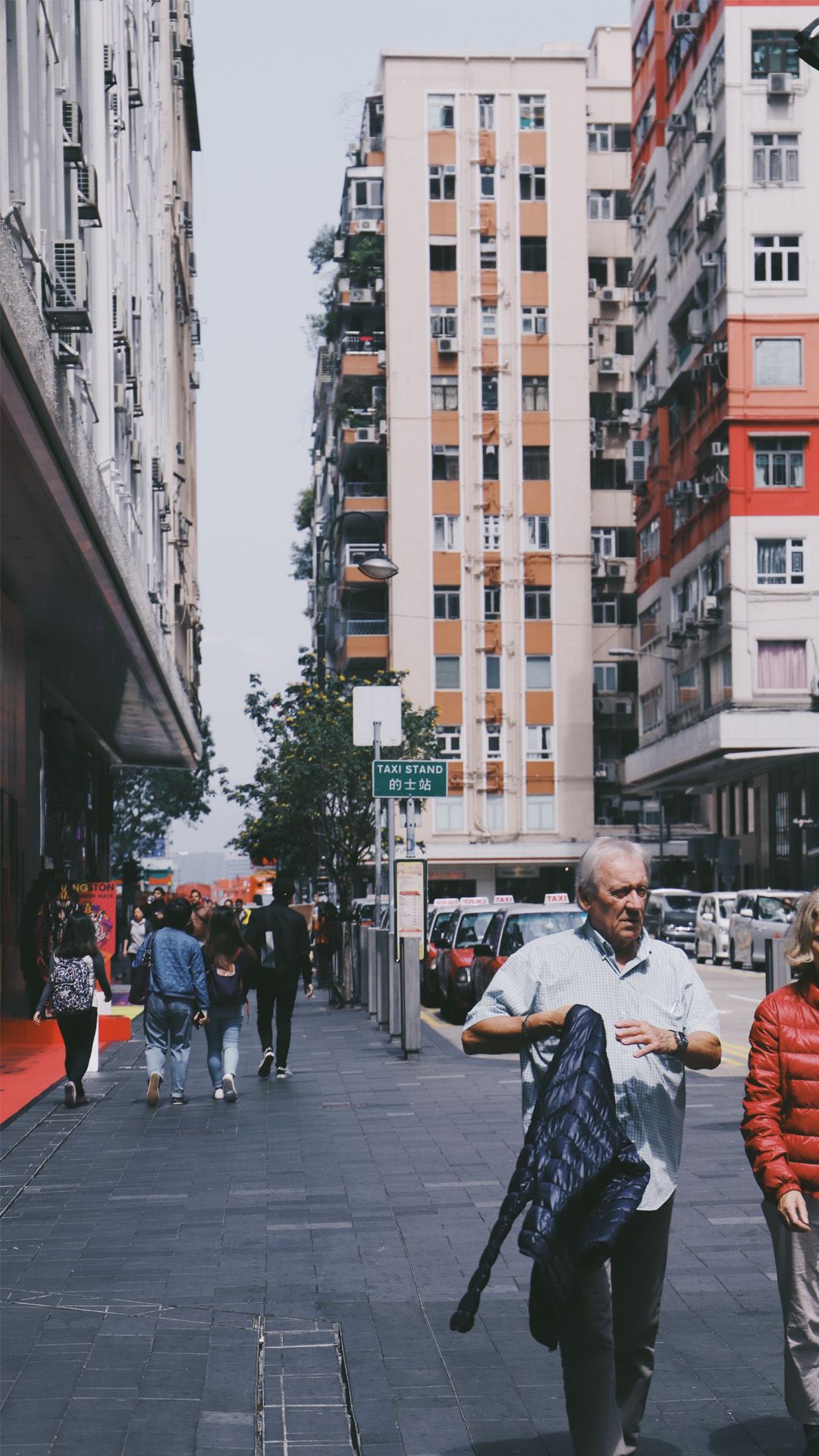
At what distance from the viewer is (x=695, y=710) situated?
181ft

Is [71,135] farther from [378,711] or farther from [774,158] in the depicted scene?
[774,158]

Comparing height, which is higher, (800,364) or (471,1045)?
(800,364)

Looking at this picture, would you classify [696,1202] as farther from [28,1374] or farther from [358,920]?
[358,920]

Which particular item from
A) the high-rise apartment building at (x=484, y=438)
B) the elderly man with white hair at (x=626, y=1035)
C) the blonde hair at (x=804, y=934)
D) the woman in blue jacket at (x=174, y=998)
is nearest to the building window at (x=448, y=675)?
the high-rise apartment building at (x=484, y=438)

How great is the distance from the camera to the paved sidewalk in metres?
5.55

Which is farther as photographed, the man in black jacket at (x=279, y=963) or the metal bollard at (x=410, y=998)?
the metal bollard at (x=410, y=998)

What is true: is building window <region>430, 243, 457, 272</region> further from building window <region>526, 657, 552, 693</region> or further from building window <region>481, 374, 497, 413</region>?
building window <region>526, 657, 552, 693</region>

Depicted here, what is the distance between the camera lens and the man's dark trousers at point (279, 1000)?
15.8 meters

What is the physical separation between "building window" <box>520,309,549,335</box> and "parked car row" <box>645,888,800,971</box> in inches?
947

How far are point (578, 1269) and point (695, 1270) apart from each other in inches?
132

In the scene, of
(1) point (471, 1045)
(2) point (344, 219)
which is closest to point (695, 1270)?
(1) point (471, 1045)

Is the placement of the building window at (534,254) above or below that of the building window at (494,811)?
above

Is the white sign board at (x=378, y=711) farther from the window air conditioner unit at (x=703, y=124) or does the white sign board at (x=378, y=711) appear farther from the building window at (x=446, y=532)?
the building window at (x=446, y=532)

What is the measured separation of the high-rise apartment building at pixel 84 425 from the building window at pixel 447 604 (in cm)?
2177
